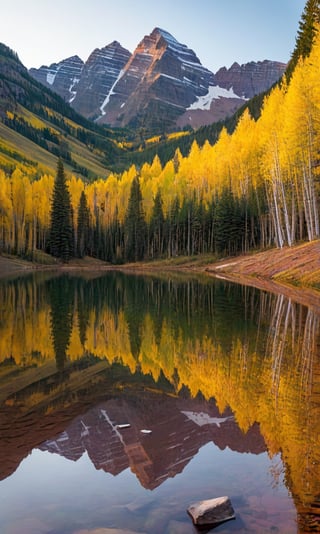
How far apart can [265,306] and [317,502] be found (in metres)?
18.9

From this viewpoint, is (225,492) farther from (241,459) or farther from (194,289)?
(194,289)

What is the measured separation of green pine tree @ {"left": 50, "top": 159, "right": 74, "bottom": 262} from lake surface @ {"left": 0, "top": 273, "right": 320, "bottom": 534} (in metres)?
75.4

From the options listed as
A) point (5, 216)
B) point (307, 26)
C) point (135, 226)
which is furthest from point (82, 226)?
point (307, 26)

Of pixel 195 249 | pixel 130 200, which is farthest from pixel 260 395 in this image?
pixel 130 200

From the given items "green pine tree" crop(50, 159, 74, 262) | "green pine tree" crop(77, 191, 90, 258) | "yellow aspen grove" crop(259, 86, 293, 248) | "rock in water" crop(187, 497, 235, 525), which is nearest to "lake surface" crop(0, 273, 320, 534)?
"rock in water" crop(187, 497, 235, 525)

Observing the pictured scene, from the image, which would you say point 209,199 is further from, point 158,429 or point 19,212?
point 158,429

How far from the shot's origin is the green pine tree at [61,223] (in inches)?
3612

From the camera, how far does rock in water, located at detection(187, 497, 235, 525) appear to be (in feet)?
17.9

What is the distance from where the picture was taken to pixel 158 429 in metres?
8.68

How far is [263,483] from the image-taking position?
21.4 feet

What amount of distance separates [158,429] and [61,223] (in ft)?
284

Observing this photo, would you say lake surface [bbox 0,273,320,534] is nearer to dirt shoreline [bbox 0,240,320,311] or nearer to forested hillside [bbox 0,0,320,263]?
dirt shoreline [bbox 0,240,320,311]

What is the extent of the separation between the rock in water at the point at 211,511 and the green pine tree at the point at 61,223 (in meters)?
88.6

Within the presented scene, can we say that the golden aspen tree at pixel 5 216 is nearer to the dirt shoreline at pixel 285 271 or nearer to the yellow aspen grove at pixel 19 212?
the yellow aspen grove at pixel 19 212
